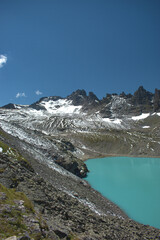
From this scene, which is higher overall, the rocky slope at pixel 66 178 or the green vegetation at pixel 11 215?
the rocky slope at pixel 66 178

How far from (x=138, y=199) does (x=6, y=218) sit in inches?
1688

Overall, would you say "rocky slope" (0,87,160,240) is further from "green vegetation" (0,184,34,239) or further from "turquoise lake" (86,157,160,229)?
"turquoise lake" (86,157,160,229)

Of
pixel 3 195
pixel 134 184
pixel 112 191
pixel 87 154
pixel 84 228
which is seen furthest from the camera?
pixel 87 154

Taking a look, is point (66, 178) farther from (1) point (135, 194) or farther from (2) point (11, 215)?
(2) point (11, 215)

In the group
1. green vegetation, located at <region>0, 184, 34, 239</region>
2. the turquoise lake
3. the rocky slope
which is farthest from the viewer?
the turquoise lake

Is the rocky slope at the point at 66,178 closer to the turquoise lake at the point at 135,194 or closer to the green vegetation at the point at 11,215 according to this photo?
the green vegetation at the point at 11,215

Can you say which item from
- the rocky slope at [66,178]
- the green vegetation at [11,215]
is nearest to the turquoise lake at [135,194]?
the rocky slope at [66,178]

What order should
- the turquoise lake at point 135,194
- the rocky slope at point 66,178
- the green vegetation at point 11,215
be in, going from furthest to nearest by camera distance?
the turquoise lake at point 135,194 → the rocky slope at point 66,178 → the green vegetation at point 11,215

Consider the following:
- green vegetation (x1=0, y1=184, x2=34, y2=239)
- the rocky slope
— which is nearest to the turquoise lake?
the rocky slope

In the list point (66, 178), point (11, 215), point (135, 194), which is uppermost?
point (135, 194)

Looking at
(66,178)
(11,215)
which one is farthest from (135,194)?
(11,215)

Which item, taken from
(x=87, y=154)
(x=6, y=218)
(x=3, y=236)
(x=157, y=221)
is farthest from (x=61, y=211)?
(x=87, y=154)

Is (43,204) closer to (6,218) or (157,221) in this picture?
(6,218)

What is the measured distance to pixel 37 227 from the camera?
31.1 ft
